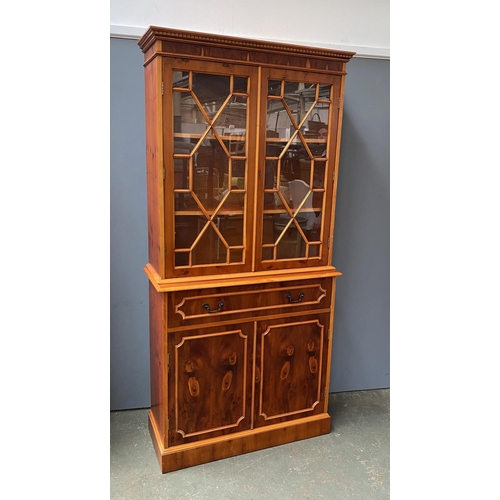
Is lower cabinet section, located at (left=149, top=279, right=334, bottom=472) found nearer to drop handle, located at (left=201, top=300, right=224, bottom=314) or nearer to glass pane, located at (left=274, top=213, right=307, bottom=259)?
drop handle, located at (left=201, top=300, right=224, bottom=314)

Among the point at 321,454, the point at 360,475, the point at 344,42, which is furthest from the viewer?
the point at 344,42

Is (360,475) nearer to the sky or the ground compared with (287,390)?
nearer to the ground

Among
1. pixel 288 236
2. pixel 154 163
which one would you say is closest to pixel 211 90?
pixel 154 163

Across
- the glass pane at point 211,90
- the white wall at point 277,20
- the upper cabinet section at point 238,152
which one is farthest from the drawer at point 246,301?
the white wall at point 277,20

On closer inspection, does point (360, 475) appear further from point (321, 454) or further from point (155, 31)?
point (155, 31)

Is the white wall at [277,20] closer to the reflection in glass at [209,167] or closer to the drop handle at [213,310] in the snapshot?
the reflection in glass at [209,167]

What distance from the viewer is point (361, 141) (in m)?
2.80

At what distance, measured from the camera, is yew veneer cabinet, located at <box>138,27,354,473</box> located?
82.3 inches

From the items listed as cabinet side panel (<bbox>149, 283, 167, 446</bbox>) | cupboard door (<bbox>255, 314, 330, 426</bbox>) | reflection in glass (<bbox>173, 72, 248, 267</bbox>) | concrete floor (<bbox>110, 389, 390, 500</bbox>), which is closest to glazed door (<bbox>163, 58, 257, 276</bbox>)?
reflection in glass (<bbox>173, 72, 248, 267</bbox>)

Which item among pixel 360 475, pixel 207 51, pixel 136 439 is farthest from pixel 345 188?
pixel 136 439

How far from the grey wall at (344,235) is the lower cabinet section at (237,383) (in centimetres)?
28

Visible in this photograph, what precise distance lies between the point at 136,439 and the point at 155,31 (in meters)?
2.04

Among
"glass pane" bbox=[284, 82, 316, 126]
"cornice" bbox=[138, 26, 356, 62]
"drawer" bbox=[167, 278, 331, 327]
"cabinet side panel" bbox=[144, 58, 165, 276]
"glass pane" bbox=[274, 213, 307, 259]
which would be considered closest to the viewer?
"cornice" bbox=[138, 26, 356, 62]

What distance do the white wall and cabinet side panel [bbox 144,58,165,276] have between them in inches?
14.1
